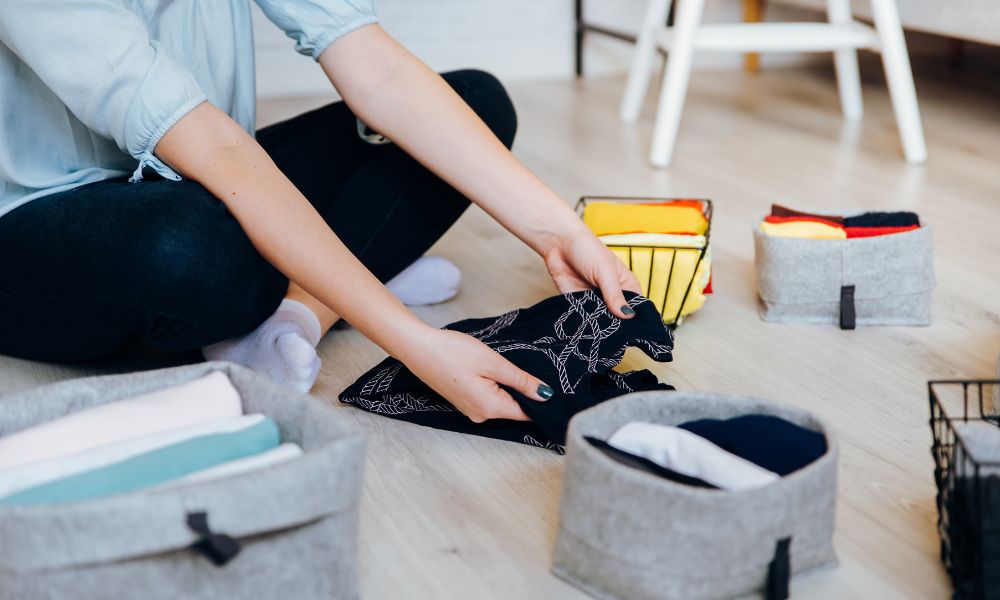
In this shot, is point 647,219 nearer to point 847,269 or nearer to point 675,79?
point 847,269

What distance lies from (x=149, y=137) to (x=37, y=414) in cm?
32

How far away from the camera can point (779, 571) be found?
80 cm

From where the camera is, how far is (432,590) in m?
0.87

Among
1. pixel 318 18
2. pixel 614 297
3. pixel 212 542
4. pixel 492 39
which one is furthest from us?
pixel 492 39

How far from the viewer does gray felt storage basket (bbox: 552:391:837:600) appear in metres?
0.76

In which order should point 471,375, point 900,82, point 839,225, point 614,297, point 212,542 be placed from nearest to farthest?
point 212,542
point 471,375
point 614,297
point 839,225
point 900,82

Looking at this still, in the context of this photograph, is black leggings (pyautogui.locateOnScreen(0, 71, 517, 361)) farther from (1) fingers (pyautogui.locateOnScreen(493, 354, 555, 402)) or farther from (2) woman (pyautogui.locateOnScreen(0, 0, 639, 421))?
(1) fingers (pyautogui.locateOnScreen(493, 354, 555, 402))

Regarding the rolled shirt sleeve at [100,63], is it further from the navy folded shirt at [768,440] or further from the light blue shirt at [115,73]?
the navy folded shirt at [768,440]

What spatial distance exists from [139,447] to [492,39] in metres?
2.44

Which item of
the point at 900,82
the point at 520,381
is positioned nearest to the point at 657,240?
the point at 520,381

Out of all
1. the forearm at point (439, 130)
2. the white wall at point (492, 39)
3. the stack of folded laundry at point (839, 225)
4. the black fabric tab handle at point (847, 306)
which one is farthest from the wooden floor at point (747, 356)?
the white wall at point (492, 39)

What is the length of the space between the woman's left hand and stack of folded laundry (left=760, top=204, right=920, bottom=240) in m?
0.25

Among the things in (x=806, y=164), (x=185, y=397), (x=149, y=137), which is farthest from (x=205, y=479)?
(x=806, y=164)

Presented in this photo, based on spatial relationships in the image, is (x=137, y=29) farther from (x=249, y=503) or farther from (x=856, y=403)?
(x=856, y=403)
